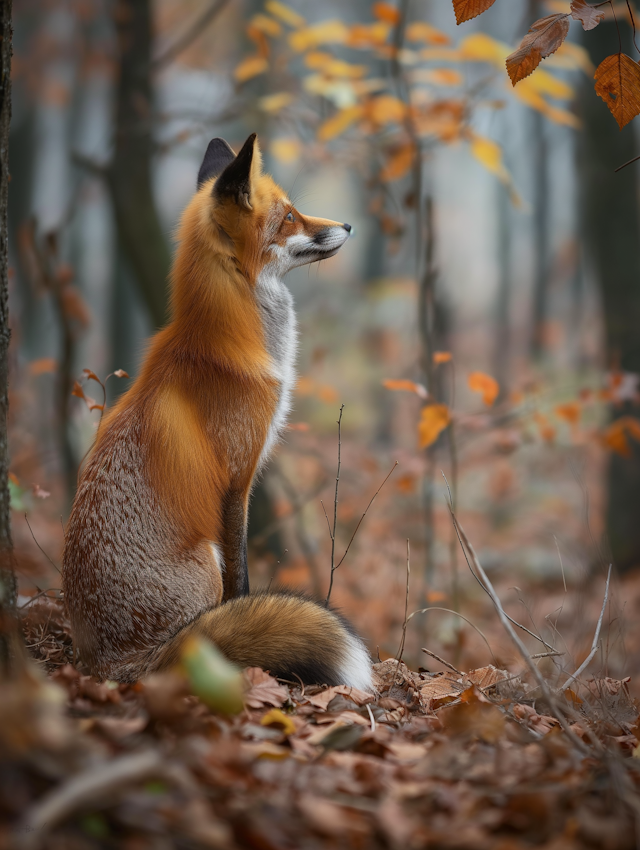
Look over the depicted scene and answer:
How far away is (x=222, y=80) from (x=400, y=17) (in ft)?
11.5

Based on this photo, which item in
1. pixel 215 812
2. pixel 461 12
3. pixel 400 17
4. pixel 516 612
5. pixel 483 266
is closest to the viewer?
pixel 215 812

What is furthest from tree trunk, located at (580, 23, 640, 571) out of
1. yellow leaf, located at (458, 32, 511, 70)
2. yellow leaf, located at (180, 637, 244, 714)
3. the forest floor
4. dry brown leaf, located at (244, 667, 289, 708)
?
yellow leaf, located at (180, 637, 244, 714)

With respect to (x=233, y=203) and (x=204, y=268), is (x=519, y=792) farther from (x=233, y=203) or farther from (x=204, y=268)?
(x=233, y=203)

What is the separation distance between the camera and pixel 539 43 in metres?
2.95

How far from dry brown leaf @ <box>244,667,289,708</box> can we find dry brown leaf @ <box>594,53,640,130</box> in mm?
3009

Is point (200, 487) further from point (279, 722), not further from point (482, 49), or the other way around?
point (482, 49)

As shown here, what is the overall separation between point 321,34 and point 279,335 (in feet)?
12.2

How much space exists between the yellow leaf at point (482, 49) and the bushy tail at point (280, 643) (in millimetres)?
5293

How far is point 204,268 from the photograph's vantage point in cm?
403

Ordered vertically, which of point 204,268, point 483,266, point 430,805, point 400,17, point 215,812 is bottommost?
point 430,805

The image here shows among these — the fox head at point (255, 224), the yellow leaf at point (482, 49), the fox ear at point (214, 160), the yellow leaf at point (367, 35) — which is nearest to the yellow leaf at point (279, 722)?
the fox head at point (255, 224)

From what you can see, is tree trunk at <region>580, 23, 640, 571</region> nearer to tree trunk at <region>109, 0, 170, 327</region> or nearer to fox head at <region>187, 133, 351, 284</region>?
fox head at <region>187, 133, 351, 284</region>

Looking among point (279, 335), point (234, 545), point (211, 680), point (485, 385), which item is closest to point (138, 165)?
point (279, 335)

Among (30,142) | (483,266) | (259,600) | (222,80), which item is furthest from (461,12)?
(483,266)
